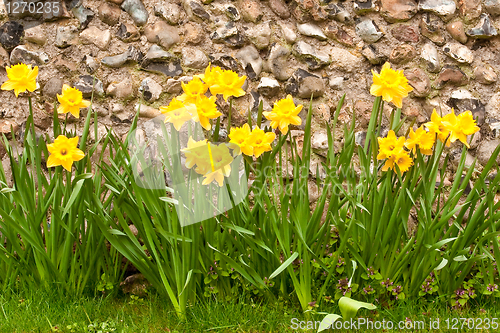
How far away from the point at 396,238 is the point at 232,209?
767mm

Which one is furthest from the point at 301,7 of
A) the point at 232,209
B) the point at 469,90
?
the point at 232,209

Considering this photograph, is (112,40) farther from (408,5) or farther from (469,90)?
(469,90)

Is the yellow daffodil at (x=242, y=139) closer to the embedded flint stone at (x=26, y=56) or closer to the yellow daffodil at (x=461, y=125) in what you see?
the yellow daffodil at (x=461, y=125)

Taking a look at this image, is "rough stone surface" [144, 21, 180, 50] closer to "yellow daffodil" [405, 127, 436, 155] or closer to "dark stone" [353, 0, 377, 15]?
"dark stone" [353, 0, 377, 15]

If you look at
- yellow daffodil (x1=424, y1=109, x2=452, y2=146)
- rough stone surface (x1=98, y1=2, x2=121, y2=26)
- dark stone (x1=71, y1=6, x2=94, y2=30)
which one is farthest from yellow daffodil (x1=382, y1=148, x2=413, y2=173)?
dark stone (x1=71, y1=6, x2=94, y2=30)

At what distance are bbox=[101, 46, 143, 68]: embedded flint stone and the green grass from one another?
4.36ft

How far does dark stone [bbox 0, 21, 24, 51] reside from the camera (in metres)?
2.40

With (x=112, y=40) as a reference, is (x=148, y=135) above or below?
below

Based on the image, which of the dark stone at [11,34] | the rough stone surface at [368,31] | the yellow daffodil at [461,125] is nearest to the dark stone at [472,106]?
the rough stone surface at [368,31]

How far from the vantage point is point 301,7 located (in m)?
2.48

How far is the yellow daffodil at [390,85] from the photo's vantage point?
1695 mm

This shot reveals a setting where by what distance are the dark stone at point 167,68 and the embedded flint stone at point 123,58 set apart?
0.29 ft

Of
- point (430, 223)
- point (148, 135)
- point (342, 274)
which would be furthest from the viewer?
point (148, 135)

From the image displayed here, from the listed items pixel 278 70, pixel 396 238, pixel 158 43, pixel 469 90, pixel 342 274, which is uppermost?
pixel 158 43
